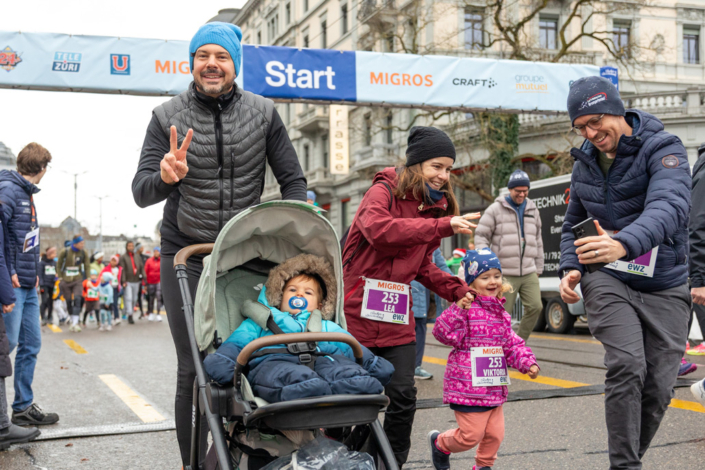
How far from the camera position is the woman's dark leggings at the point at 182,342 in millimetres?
3402

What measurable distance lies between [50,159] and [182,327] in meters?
3.01

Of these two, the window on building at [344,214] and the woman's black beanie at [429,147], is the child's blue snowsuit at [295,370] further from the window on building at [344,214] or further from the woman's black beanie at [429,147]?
the window on building at [344,214]

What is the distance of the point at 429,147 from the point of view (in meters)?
3.67

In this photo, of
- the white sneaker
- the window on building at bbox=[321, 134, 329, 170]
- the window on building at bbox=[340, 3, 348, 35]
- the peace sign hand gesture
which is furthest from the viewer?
the window on building at bbox=[321, 134, 329, 170]

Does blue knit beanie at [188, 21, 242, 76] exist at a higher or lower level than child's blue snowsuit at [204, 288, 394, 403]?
higher

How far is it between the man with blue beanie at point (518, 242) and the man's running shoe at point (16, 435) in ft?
15.7

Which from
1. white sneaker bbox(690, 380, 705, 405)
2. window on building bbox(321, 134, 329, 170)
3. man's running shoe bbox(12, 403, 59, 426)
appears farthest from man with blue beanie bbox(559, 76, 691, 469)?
window on building bbox(321, 134, 329, 170)

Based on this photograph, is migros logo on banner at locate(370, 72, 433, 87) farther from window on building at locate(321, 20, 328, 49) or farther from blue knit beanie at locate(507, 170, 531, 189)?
window on building at locate(321, 20, 328, 49)

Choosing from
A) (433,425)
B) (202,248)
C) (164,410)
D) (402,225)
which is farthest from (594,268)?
(164,410)

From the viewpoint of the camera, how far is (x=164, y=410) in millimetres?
6039

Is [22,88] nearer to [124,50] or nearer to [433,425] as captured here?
[124,50]

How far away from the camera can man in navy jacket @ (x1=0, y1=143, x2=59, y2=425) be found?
17.5 feet

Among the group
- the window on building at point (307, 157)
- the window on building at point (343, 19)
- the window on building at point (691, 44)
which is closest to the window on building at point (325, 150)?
the window on building at point (307, 157)

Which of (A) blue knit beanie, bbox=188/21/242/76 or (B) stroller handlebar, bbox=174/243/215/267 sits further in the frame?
(A) blue knit beanie, bbox=188/21/242/76
